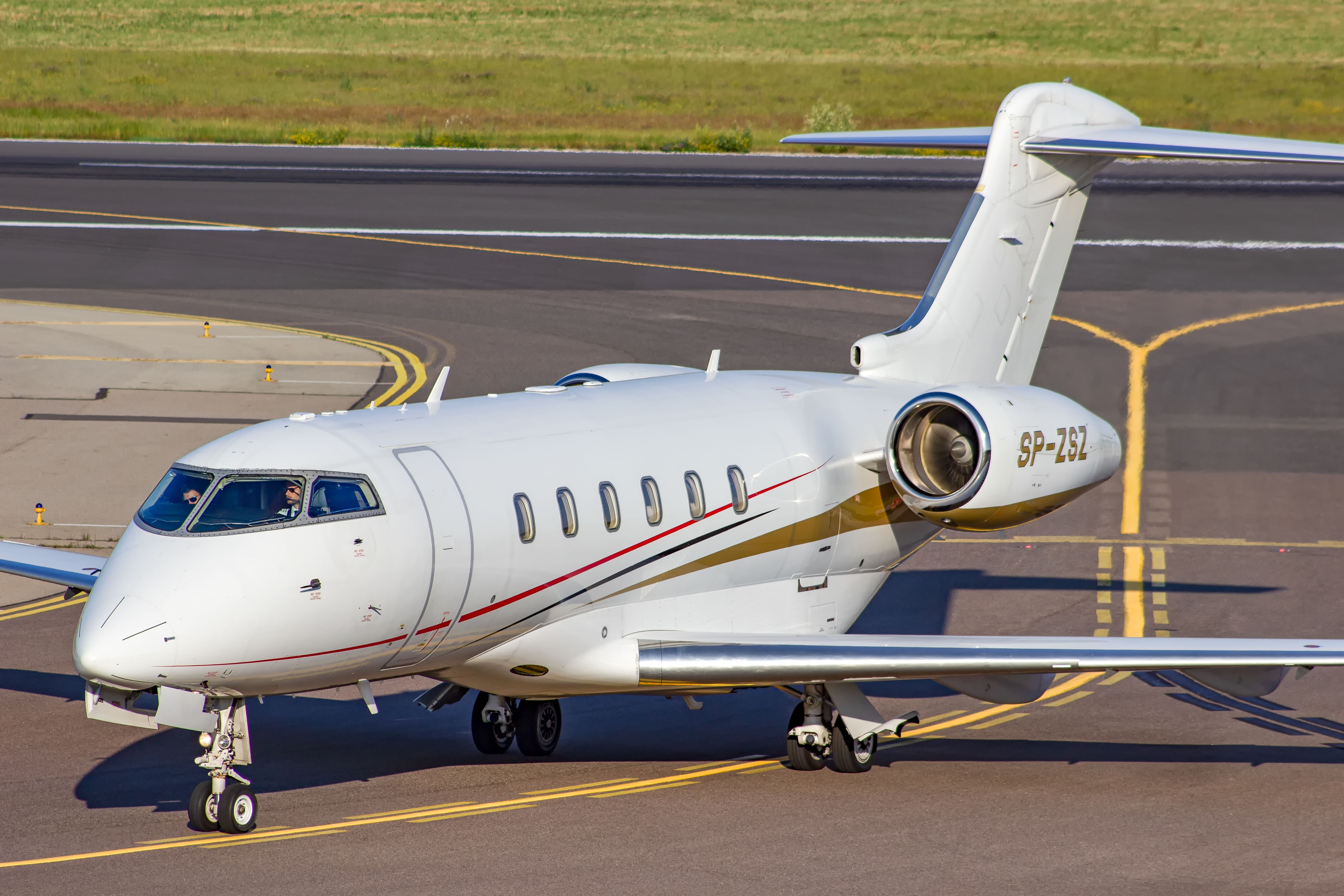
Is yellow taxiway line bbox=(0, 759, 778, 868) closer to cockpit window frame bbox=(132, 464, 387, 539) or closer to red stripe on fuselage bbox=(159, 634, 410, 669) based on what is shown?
red stripe on fuselage bbox=(159, 634, 410, 669)

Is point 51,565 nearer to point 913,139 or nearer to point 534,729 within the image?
point 534,729

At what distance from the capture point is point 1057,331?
126ft

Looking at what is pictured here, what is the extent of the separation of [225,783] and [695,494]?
4.94 meters

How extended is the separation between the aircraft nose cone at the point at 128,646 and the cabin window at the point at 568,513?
11.8 feet

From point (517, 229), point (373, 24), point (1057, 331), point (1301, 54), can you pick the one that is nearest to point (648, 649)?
point (1057, 331)

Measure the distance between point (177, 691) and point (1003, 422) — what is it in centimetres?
806

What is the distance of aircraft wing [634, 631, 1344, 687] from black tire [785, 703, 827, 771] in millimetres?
859

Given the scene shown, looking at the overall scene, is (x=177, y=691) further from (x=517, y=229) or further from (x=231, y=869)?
(x=517, y=229)

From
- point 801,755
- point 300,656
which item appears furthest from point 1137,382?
point 300,656

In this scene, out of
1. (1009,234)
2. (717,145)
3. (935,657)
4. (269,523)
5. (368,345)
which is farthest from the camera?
(717,145)

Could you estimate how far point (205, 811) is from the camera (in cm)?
1365

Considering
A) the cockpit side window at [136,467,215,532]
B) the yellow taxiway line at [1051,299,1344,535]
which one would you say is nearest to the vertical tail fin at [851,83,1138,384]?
the yellow taxiway line at [1051,299,1344,535]

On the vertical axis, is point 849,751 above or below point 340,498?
below

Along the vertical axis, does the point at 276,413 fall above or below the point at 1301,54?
below
